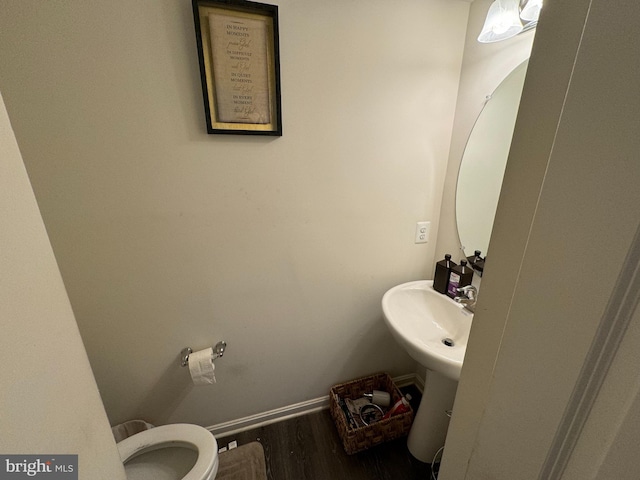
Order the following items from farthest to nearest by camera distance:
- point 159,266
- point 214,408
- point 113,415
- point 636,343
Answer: point 214,408 → point 113,415 → point 159,266 → point 636,343

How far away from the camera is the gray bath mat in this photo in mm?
1167

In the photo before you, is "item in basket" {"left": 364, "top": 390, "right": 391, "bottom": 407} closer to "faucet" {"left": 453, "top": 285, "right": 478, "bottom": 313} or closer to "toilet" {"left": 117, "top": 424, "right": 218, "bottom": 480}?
"faucet" {"left": 453, "top": 285, "right": 478, "bottom": 313}

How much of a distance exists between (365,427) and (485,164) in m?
1.35

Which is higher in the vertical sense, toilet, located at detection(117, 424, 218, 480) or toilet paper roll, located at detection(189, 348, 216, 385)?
toilet paper roll, located at detection(189, 348, 216, 385)

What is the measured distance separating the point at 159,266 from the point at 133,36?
80 cm

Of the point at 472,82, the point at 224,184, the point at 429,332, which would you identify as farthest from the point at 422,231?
the point at 224,184

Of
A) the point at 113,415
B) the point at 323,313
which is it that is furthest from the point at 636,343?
the point at 113,415

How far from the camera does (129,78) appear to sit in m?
0.81

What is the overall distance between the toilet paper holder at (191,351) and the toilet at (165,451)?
0.24 metres

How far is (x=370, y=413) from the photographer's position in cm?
135

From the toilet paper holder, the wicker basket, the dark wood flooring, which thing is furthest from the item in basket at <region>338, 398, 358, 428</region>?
the toilet paper holder

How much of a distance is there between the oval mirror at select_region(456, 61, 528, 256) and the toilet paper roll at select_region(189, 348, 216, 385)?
4.18ft

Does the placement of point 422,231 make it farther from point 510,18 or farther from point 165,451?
point 165,451

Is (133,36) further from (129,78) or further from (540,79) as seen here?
(540,79)
